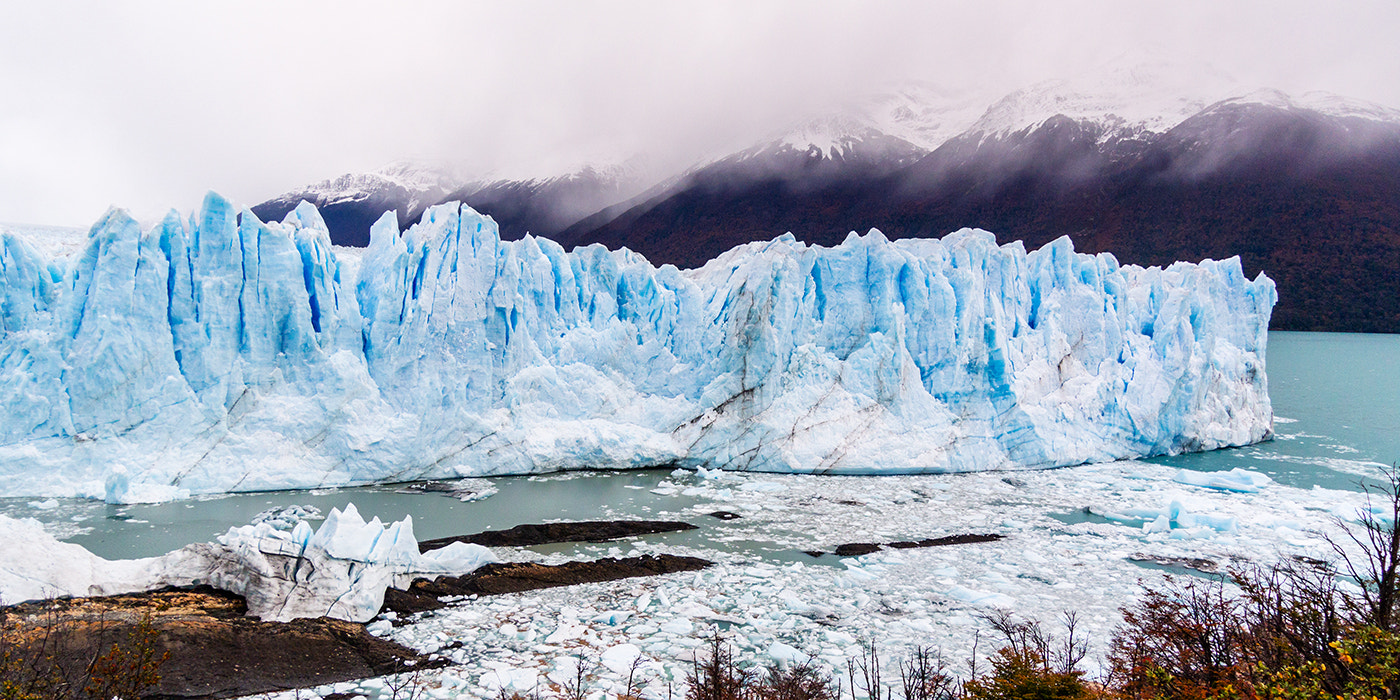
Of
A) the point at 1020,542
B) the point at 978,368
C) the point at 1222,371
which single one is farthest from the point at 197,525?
the point at 1222,371

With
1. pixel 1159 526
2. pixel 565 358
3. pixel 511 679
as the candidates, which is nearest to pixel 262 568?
pixel 511 679

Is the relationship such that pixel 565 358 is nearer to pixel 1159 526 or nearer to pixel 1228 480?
pixel 1159 526

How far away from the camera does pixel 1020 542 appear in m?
9.73

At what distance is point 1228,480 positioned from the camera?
41.3ft

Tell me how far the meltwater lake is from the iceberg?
1.77 m

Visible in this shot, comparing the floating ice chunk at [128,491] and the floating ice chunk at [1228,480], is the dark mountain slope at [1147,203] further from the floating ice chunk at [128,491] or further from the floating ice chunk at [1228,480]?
the floating ice chunk at [128,491]

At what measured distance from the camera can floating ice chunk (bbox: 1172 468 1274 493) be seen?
12.4 metres

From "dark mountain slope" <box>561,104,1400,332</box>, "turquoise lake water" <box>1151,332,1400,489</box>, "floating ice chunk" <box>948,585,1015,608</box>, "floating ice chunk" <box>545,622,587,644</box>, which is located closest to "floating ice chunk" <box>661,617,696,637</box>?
"floating ice chunk" <box>545,622,587,644</box>

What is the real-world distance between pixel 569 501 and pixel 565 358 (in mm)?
4223

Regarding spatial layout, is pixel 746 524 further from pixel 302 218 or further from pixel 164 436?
pixel 302 218

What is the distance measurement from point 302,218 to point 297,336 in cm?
Answer: 335

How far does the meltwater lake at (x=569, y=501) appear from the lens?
378 inches

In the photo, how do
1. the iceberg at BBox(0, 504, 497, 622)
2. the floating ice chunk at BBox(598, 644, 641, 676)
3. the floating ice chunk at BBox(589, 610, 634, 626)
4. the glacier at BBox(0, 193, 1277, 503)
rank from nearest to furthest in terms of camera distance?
1. the floating ice chunk at BBox(598, 644, 641, 676)
2. the iceberg at BBox(0, 504, 497, 622)
3. the floating ice chunk at BBox(589, 610, 634, 626)
4. the glacier at BBox(0, 193, 1277, 503)

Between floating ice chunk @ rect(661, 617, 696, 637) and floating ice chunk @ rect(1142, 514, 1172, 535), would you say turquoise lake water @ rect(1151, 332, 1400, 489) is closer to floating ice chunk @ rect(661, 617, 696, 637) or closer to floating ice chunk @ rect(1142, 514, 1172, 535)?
floating ice chunk @ rect(1142, 514, 1172, 535)
